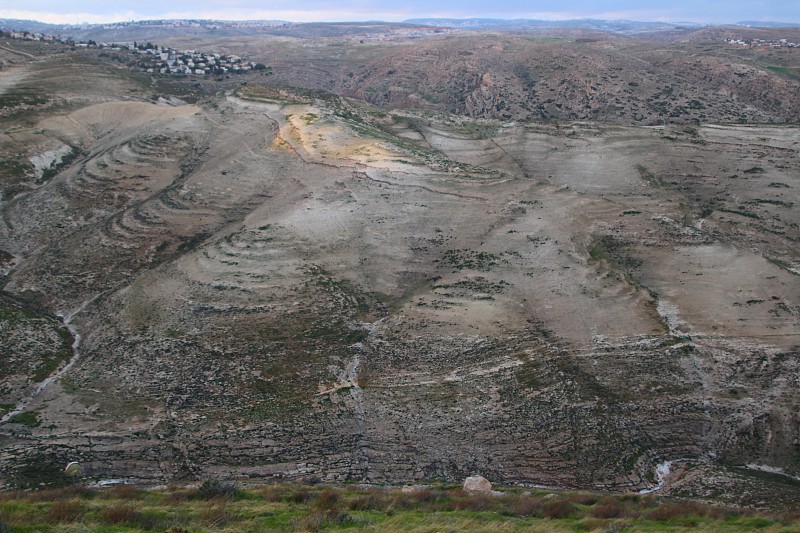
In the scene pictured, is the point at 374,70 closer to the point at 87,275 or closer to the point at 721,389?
the point at 87,275

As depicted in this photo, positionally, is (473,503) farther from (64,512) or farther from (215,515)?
(64,512)

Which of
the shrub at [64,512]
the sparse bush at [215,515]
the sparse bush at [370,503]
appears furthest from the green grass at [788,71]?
the shrub at [64,512]

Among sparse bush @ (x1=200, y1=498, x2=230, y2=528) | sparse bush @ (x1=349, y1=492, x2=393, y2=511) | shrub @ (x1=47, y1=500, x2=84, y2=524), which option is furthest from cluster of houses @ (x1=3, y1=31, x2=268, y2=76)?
sparse bush @ (x1=349, y1=492, x2=393, y2=511)

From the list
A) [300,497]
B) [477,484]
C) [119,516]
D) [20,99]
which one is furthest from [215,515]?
[20,99]

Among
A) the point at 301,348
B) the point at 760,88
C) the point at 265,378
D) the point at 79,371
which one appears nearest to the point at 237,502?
the point at 265,378

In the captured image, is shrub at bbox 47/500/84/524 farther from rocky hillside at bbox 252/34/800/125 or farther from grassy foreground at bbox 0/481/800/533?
rocky hillside at bbox 252/34/800/125

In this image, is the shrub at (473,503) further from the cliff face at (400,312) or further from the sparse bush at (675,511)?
the sparse bush at (675,511)
